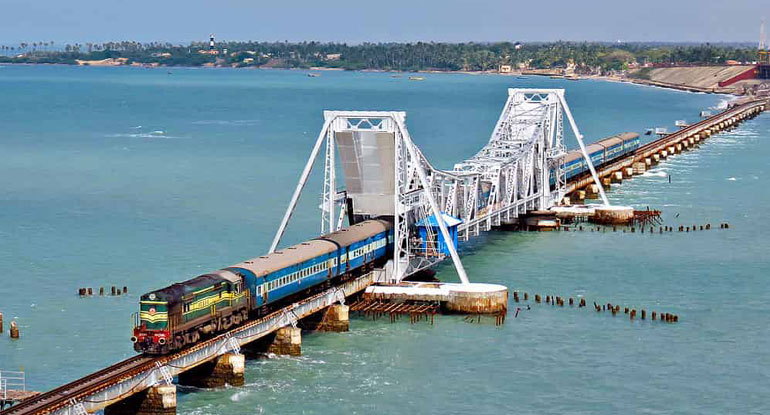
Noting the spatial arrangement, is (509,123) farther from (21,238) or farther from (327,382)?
(327,382)

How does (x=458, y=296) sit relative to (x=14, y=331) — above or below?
above

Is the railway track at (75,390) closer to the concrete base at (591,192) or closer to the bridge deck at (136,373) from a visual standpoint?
the bridge deck at (136,373)

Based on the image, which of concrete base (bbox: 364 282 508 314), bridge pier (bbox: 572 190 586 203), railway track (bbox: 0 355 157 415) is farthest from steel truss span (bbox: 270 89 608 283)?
railway track (bbox: 0 355 157 415)

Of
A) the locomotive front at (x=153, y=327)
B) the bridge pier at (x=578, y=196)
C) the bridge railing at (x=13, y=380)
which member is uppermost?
the locomotive front at (x=153, y=327)

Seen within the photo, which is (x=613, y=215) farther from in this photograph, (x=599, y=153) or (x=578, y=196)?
(x=599, y=153)

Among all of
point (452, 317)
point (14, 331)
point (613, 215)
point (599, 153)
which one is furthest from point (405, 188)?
point (599, 153)

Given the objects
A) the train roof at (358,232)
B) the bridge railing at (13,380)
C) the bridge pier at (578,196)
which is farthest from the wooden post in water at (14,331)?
the bridge pier at (578,196)
